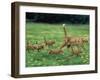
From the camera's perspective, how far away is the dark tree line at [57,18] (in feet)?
7.07

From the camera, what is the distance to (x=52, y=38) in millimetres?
2238

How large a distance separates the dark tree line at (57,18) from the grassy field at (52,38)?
1.4 inches

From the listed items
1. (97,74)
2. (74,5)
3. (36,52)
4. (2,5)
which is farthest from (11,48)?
(97,74)

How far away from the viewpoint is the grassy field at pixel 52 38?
2.15 meters

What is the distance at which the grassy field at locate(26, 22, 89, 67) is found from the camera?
2.15 meters

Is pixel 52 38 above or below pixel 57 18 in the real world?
below

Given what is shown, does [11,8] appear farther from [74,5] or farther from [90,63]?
[90,63]

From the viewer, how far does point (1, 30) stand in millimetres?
1989

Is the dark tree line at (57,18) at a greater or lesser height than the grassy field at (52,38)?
greater

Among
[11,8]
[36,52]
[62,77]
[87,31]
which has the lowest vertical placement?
[62,77]

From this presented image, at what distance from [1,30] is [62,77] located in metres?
0.70

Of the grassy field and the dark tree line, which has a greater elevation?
the dark tree line

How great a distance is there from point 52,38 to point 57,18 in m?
0.18

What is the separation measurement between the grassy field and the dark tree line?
4cm
